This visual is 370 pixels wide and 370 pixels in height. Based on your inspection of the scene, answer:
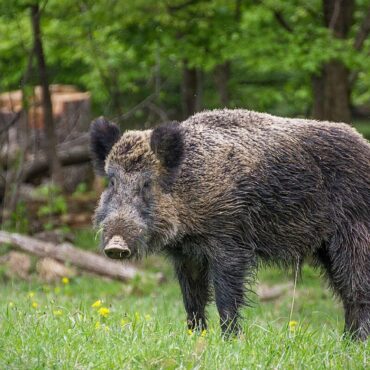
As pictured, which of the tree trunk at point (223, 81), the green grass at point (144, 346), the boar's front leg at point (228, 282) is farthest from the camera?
the tree trunk at point (223, 81)

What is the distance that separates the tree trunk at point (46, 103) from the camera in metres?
14.0

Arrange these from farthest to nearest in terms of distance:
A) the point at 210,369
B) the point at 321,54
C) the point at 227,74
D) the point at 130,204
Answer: the point at 227,74 → the point at 321,54 → the point at 130,204 → the point at 210,369

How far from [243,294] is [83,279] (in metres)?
5.64

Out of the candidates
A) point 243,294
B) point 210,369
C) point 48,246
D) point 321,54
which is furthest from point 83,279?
point 210,369

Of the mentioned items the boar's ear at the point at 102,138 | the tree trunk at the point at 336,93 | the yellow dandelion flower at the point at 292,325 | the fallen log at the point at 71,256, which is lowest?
the fallen log at the point at 71,256

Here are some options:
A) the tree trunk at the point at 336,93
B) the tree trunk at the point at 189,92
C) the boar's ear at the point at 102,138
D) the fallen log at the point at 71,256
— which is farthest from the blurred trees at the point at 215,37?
the boar's ear at the point at 102,138

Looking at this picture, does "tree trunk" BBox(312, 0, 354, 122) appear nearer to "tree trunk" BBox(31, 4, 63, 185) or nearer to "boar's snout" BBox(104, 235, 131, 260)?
"tree trunk" BBox(31, 4, 63, 185)

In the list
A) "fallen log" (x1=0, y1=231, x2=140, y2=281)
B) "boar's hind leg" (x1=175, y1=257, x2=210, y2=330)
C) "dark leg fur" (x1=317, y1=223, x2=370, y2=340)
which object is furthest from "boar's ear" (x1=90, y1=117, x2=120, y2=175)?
"fallen log" (x1=0, y1=231, x2=140, y2=281)

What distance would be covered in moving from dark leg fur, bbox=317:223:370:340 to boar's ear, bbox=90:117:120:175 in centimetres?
213

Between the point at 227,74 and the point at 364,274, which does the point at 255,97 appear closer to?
the point at 227,74

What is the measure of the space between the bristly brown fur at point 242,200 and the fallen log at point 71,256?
510 cm

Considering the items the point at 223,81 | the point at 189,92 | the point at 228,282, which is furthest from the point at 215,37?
the point at 228,282

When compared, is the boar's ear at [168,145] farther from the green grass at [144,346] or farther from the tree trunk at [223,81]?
the tree trunk at [223,81]

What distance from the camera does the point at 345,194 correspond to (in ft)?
26.2
